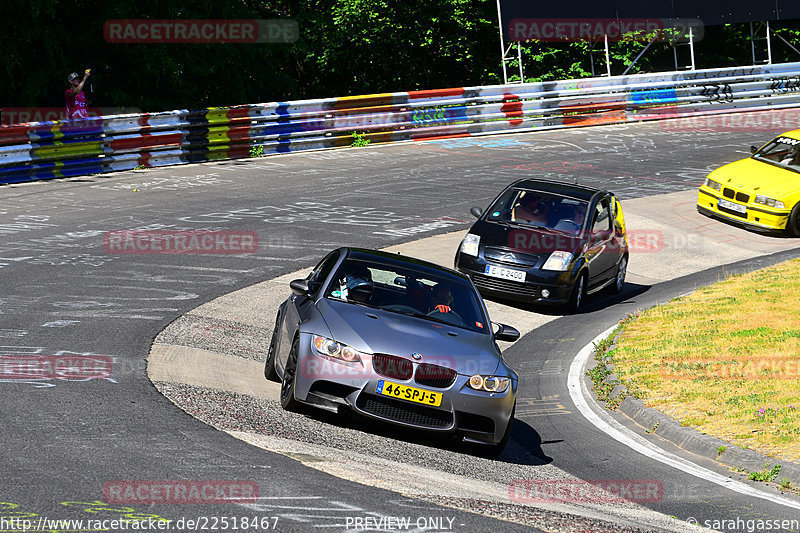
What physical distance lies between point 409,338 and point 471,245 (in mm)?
6711

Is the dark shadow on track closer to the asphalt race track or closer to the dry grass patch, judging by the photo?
the asphalt race track

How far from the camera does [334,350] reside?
795 cm

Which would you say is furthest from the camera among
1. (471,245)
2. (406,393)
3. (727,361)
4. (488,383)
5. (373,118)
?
(373,118)

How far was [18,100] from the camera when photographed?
83.4ft

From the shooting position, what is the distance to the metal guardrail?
20.7 metres

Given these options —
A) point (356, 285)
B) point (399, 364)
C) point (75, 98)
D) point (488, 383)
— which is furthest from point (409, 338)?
point (75, 98)

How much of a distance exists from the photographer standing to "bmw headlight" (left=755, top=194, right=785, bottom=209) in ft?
49.5

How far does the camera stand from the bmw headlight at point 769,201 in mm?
18938

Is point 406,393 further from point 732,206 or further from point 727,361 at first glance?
point 732,206

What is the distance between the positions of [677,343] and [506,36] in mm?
23002

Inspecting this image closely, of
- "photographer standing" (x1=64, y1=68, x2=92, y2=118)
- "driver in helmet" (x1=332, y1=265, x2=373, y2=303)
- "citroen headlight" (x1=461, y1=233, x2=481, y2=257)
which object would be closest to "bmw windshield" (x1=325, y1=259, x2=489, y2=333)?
"driver in helmet" (x1=332, y1=265, x2=373, y2=303)

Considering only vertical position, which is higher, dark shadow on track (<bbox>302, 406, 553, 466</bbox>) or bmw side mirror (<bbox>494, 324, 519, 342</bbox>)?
bmw side mirror (<bbox>494, 324, 519, 342</bbox>)

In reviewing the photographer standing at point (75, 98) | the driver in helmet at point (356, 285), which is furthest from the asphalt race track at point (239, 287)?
the photographer standing at point (75, 98)

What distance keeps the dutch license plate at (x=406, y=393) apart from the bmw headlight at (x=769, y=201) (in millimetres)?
13269
